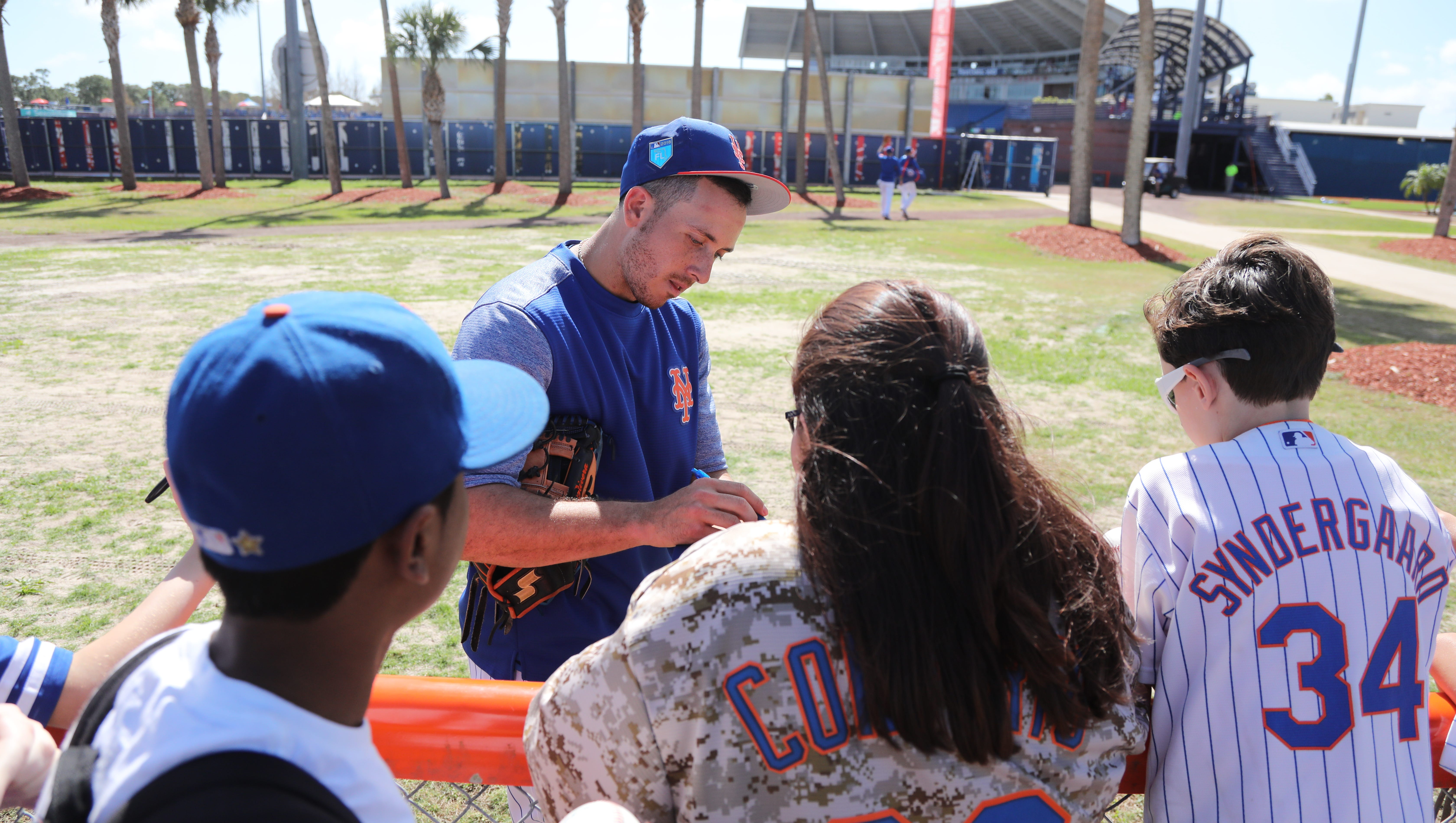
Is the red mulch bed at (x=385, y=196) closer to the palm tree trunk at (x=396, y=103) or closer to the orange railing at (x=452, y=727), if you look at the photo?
the palm tree trunk at (x=396, y=103)

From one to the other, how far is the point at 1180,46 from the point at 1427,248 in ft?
113

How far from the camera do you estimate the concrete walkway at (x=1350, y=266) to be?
1527 centimetres

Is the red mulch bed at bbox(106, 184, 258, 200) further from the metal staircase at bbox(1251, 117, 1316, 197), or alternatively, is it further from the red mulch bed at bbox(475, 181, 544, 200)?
the metal staircase at bbox(1251, 117, 1316, 197)

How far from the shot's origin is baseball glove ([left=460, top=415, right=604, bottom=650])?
215 cm

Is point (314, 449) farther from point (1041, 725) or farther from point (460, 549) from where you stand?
point (1041, 725)

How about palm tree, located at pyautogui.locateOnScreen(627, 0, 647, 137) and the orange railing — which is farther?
palm tree, located at pyautogui.locateOnScreen(627, 0, 647, 137)

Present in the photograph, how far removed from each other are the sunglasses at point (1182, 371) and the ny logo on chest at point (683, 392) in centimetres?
123

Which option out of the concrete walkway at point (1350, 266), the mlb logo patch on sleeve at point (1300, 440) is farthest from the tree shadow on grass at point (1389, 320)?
the mlb logo patch on sleeve at point (1300, 440)

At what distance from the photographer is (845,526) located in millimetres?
1247

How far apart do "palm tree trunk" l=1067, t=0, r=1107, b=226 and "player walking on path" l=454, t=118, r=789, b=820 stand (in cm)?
1957

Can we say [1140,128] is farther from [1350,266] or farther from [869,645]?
[869,645]

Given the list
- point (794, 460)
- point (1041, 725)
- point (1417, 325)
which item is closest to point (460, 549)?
point (794, 460)

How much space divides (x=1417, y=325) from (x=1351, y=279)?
4793mm

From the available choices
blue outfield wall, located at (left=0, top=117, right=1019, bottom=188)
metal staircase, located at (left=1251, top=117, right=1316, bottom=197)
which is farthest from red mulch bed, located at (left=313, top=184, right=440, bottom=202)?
metal staircase, located at (left=1251, top=117, right=1316, bottom=197)
